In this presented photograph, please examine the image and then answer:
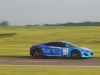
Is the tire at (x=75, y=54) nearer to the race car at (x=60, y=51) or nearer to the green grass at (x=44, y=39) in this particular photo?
the race car at (x=60, y=51)

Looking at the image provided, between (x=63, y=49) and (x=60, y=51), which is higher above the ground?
(x=63, y=49)

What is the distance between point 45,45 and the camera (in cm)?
2108

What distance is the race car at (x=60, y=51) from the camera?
801 inches

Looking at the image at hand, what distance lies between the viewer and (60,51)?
2072cm

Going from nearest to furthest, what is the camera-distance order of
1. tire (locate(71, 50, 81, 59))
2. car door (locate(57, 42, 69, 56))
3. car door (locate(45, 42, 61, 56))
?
tire (locate(71, 50, 81, 59))
car door (locate(57, 42, 69, 56))
car door (locate(45, 42, 61, 56))

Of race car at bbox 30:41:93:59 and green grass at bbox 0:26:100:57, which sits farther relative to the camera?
green grass at bbox 0:26:100:57

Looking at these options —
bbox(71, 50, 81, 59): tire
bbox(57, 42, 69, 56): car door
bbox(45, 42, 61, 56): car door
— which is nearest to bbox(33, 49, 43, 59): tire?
bbox(45, 42, 61, 56): car door

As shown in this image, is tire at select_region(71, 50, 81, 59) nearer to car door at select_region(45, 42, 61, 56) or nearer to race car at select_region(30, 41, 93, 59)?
race car at select_region(30, 41, 93, 59)

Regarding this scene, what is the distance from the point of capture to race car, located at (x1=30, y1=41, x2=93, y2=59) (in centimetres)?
2034

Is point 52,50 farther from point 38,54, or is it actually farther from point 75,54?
point 75,54

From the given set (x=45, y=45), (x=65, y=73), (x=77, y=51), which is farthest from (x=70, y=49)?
(x=65, y=73)

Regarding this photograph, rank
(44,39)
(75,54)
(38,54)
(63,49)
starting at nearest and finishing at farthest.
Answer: (75,54)
(63,49)
(38,54)
(44,39)

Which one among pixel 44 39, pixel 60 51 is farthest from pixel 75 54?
pixel 44 39

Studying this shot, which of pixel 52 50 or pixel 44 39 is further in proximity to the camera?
pixel 44 39
